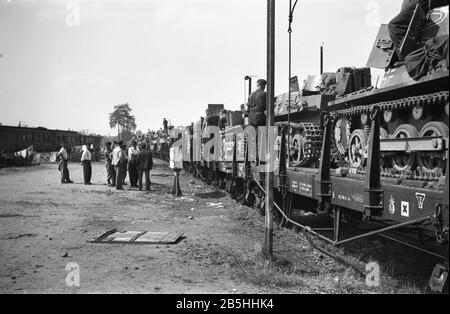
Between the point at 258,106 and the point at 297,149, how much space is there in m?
1.45

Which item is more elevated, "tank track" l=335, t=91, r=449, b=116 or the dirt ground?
"tank track" l=335, t=91, r=449, b=116

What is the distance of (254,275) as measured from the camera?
5520mm

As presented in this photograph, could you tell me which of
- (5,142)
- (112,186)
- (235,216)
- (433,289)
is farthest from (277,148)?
(5,142)

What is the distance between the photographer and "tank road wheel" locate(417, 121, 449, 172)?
5148 mm

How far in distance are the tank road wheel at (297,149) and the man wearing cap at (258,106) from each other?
1044 mm

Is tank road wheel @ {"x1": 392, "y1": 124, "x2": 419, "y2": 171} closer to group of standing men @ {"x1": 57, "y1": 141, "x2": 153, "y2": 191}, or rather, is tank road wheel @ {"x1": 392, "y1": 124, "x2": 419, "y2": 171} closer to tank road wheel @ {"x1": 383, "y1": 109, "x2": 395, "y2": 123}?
tank road wheel @ {"x1": 383, "y1": 109, "x2": 395, "y2": 123}

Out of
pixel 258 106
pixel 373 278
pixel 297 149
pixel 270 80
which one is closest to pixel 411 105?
pixel 270 80

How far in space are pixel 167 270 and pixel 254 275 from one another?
118 cm

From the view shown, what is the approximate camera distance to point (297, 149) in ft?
31.2

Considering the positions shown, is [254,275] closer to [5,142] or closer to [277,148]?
[277,148]

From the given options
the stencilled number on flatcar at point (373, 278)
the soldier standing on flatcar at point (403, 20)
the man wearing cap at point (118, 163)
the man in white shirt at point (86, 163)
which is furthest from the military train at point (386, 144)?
the man in white shirt at point (86, 163)

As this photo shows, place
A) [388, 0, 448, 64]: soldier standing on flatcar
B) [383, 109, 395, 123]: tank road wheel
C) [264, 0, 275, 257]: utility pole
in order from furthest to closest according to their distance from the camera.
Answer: [383, 109, 395, 123]: tank road wheel
[264, 0, 275, 257]: utility pole
[388, 0, 448, 64]: soldier standing on flatcar

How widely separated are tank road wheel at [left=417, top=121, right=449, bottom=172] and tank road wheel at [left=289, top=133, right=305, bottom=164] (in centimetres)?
352

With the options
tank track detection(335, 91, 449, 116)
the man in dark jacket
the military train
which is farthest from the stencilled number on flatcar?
the man in dark jacket
